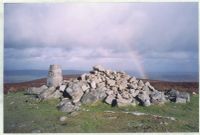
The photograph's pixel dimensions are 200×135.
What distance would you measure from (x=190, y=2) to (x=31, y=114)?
6244 millimetres

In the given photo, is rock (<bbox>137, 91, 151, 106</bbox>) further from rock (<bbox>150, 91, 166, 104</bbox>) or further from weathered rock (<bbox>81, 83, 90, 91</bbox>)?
weathered rock (<bbox>81, 83, 90, 91</bbox>)

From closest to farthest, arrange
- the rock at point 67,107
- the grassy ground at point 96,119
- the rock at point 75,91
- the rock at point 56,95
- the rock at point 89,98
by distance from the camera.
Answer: the grassy ground at point 96,119 < the rock at point 67,107 < the rock at point 89,98 < the rock at point 75,91 < the rock at point 56,95

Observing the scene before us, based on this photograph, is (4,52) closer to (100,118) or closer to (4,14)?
(4,14)

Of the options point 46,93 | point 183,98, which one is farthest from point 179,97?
point 46,93

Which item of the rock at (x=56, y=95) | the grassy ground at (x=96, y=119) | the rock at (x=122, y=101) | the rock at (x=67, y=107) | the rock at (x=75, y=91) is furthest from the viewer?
the rock at (x=56, y=95)

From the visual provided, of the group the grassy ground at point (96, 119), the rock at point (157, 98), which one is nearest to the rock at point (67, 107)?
the grassy ground at point (96, 119)

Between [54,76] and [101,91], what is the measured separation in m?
2.31

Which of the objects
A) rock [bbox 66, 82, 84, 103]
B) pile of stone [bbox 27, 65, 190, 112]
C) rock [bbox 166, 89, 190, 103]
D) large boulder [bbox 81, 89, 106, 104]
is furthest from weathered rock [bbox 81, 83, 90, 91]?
rock [bbox 166, 89, 190, 103]

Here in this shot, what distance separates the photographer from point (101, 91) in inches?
592

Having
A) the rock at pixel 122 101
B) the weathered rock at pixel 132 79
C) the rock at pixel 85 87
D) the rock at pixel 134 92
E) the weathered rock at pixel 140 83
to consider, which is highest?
the weathered rock at pixel 132 79

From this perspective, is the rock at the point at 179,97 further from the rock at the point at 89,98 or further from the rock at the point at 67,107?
the rock at the point at 67,107

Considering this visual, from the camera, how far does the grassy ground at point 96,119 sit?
12844 mm

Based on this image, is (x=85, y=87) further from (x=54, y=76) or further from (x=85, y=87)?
(x=54, y=76)

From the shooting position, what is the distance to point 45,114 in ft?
44.7
